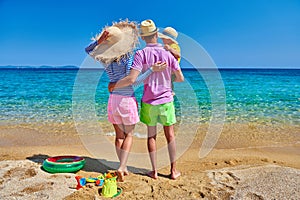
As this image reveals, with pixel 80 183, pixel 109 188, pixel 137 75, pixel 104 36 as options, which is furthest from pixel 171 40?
pixel 80 183

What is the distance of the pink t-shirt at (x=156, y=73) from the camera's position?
3.22 metres

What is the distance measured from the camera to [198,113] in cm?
851

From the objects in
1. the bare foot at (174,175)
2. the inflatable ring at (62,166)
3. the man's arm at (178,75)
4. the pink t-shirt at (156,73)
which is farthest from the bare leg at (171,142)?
the inflatable ring at (62,166)

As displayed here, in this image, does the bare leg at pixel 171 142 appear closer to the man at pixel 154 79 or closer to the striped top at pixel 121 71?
the man at pixel 154 79

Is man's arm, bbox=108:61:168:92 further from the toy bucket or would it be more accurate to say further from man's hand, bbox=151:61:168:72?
the toy bucket

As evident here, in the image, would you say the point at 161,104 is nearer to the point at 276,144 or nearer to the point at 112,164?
the point at 112,164

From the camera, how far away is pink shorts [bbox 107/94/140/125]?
132 inches

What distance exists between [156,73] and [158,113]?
0.48 metres

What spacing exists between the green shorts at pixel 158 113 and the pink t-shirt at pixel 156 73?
0.06m

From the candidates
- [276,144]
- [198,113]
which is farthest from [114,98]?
[198,113]

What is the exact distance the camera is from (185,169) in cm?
387

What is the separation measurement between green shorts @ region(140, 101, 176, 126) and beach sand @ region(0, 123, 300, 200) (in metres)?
0.72

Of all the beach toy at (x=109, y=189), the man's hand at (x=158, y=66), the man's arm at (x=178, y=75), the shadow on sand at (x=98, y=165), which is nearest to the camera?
the beach toy at (x=109, y=189)

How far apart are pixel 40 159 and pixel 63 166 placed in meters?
0.83
